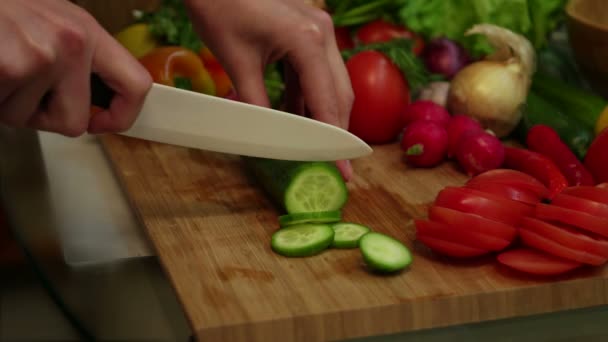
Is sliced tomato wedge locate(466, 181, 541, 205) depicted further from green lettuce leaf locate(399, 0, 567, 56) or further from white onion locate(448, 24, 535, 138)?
green lettuce leaf locate(399, 0, 567, 56)

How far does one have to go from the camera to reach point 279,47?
1.46 metres

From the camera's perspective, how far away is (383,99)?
177 cm

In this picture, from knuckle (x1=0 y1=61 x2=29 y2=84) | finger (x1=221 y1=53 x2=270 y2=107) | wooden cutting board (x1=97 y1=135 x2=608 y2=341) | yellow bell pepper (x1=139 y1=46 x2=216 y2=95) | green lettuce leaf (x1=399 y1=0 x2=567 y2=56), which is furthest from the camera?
green lettuce leaf (x1=399 y1=0 x2=567 y2=56)

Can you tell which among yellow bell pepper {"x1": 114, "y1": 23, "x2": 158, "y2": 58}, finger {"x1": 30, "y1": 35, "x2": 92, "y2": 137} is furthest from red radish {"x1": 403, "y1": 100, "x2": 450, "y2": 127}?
finger {"x1": 30, "y1": 35, "x2": 92, "y2": 137}

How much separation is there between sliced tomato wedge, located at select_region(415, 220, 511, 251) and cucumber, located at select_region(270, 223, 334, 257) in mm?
140

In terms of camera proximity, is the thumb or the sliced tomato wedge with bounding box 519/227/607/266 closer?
the sliced tomato wedge with bounding box 519/227/607/266

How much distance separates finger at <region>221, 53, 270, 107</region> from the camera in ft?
4.83

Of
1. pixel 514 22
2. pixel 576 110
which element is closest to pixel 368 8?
pixel 514 22

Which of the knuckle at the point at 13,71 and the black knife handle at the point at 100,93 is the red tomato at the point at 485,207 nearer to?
the black knife handle at the point at 100,93

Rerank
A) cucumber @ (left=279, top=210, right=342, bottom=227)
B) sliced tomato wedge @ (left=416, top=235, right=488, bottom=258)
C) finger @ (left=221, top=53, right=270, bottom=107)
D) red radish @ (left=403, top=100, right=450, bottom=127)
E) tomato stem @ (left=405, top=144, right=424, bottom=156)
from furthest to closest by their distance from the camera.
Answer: red radish @ (left=403, top=100, right=450, bottom=127) → tomato stem @ (left=405, top=144, right=424, bottom=156) → finger @ (left=221, top=53, right=270, bottom=107) → cucumber @ (left=279, top=210, right=342, bottom=227) → sliced tomato wedge @ (left=416, top=235, right=488, bottom=258)

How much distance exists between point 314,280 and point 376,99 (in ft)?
2.06

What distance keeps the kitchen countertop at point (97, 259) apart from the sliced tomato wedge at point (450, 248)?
0.31 feet

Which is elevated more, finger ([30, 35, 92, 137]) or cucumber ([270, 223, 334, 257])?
finger ([30, 35, 92, 137])

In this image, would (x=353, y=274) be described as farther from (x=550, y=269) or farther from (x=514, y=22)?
(x=514, y=22)
